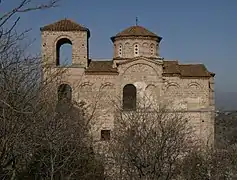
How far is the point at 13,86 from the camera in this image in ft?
23.7

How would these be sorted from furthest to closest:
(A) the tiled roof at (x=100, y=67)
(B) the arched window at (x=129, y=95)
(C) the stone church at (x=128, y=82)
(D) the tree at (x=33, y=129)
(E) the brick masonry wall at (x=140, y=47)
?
(E) the brick masonry wall at (x=140, y=47) < (A) the tiled roof at (x=100, y=67) < (B) the arched window at (x=129, y=95) < (C) the stone church at (x=128, y=82) < (D) the tree at (x=33, y=129)

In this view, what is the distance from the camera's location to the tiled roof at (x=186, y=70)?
90.2 ft

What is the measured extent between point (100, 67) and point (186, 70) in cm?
586

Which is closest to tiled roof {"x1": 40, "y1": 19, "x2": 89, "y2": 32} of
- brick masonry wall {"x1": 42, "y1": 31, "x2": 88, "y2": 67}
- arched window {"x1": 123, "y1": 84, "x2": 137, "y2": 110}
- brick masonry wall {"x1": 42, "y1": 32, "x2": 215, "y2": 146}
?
brick masonry wall {"x1": 42, "y1": 31, "x2": 88, "y2": 67}

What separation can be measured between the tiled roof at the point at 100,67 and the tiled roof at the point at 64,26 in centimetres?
237

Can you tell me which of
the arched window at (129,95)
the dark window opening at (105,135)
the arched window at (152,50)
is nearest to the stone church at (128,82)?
the arched window at (129,95)

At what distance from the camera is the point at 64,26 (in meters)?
28.0

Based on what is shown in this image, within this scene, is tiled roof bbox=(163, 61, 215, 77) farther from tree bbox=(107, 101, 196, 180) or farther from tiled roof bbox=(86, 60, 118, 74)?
tree bbox=(107, 101, 196, 180)

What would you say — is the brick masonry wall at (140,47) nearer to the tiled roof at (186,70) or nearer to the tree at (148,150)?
the tiled roof at (186,70)

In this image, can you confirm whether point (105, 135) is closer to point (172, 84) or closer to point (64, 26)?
point (172, 84)

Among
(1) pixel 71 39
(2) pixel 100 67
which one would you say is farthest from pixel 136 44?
(1) pixel 71 39

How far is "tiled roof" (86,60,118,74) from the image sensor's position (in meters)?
27.4

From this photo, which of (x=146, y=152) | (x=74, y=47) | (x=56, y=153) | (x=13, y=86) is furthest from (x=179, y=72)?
(x=13, y=86)

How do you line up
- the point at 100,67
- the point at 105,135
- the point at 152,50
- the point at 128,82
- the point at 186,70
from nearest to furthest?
the point at 105,135
the point at 128,82
the point at 100,67
the point at 186,70
the point at 152,50
